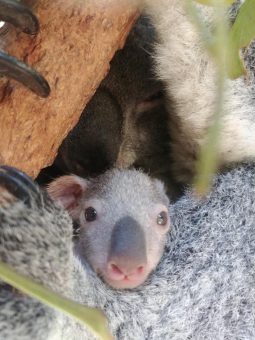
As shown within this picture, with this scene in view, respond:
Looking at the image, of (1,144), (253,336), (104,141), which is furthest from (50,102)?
(253,336)

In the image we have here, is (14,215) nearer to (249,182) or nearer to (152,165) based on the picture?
(249,182)

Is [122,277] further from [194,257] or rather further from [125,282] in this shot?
[194,257]

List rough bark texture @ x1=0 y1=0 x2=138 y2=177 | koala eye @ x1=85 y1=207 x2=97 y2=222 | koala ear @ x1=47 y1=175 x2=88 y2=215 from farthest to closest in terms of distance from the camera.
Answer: koala ear @ x1=47 y1=175 x2=88 y2=215
koala eye @ x1=85 y1=207 x2=97 y2=222
rough bark texture @ x1=0 y1=0 x2=138 y2=177

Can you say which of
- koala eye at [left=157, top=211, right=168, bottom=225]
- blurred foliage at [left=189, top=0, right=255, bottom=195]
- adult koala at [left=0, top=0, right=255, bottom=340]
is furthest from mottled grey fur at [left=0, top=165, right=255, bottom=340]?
blurred foliage at [left=189, top=0, right=255, bottom=195]

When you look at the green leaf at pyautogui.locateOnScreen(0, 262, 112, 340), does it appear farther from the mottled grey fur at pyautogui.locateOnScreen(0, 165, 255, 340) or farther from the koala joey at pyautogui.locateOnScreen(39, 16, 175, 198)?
the koala joey at pyautogui.locateOnScreen(39, 16, 175, 198)

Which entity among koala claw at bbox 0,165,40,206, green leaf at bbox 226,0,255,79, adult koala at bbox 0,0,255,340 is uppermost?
green leaf at bbox 226,0,255,79

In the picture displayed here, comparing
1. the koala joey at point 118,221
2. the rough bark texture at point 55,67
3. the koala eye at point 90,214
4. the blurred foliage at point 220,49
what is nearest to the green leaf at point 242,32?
the blurred foliage at point 220,49

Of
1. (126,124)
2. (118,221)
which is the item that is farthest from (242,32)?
(126,124)
